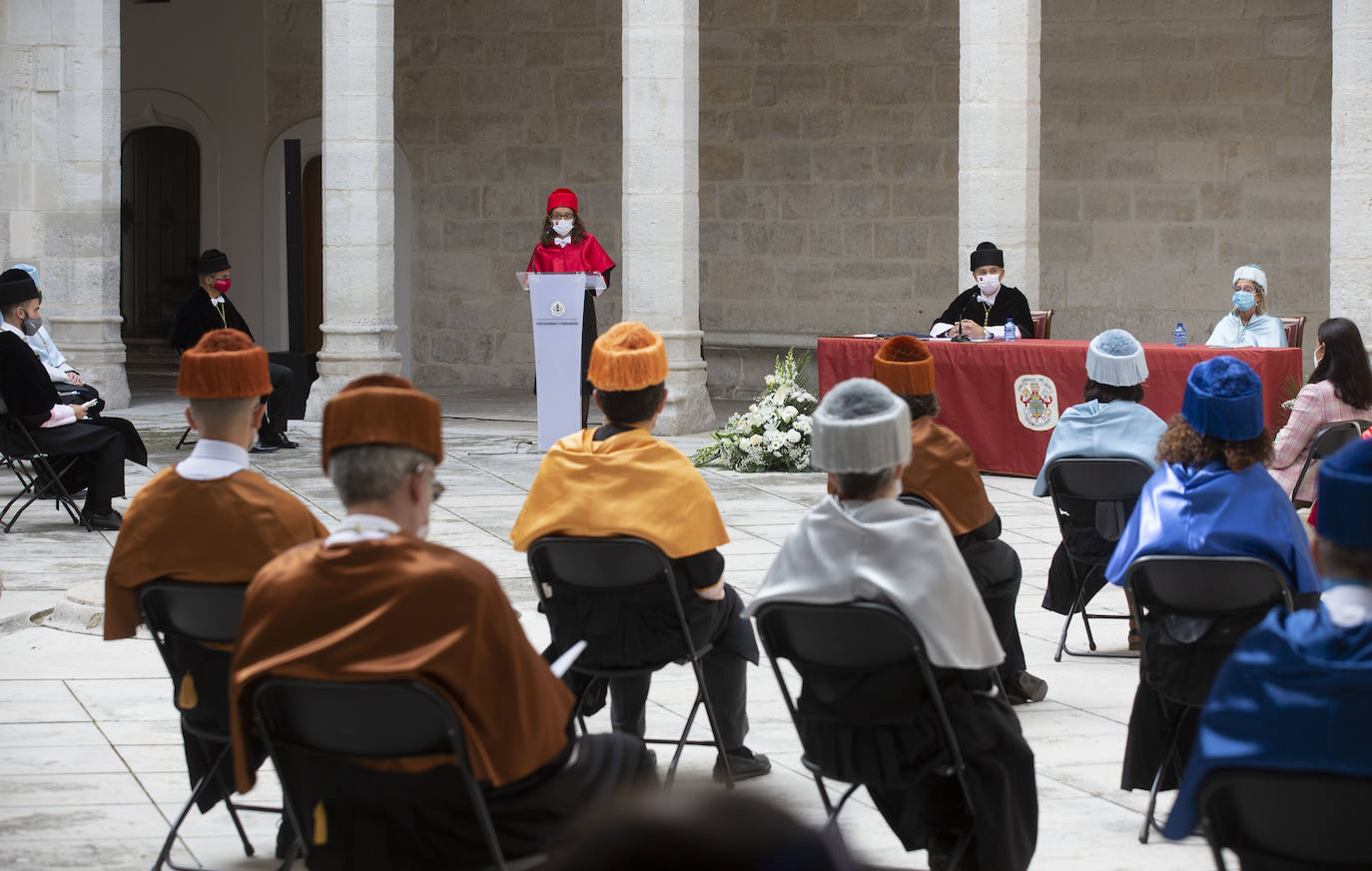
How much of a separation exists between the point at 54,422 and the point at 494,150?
9077 mm

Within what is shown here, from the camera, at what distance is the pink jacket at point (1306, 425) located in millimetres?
7160

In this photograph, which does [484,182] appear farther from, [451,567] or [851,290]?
[451,567]

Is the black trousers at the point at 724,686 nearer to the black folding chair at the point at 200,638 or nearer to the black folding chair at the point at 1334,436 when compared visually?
the black folding chair at the point at 200,638

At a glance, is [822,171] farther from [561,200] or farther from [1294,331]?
[1294,331]

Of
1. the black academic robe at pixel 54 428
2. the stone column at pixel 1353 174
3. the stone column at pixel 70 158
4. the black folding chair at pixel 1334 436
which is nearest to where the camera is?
the black folding chair at pixel 1334 436

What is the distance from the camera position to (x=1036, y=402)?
397 inches

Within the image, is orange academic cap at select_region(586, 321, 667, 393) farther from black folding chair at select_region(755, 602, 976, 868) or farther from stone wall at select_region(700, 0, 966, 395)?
stone wall at select_region(700, 0, 966, 395)

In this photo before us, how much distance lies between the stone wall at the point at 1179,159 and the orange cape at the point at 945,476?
1029 centimetres

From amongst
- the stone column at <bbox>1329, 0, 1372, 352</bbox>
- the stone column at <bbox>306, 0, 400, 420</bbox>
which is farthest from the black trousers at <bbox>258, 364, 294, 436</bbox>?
the stone column at <bbox>1329, 0, 1372, 352</bbox>

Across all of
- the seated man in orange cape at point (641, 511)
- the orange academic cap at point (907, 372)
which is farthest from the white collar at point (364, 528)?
the orange academic cap at point (907, 372)

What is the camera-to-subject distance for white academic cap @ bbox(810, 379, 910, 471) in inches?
137

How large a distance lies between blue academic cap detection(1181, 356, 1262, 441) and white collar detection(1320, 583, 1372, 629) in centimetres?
162

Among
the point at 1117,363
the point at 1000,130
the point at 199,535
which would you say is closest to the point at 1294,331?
the point at 1000,130

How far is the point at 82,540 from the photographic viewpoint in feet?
28.0
